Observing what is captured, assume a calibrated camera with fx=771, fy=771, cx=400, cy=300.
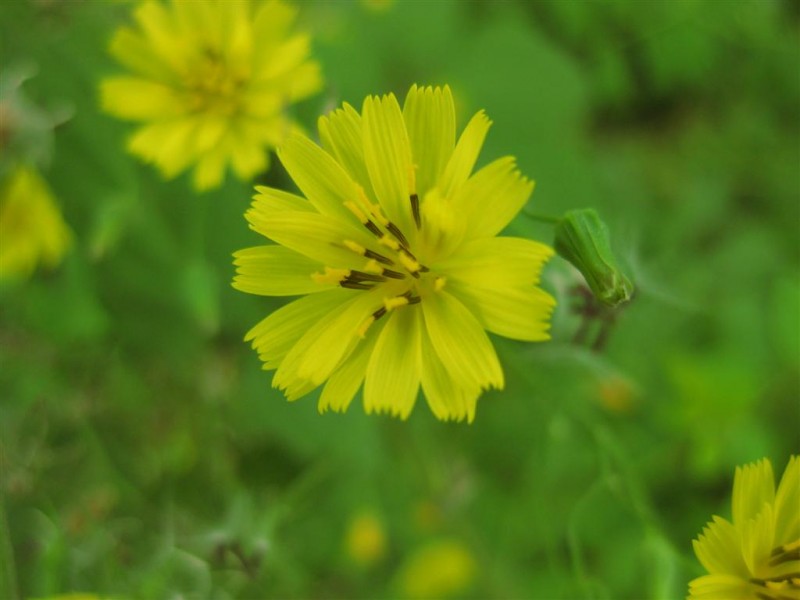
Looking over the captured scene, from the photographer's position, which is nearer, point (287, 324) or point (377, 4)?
point (287, 324)

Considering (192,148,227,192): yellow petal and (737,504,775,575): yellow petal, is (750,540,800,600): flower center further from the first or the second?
(192,148,227,192): yellow petal

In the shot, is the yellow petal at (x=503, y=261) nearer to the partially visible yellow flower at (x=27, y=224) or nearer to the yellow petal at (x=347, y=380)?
the yellow petal at (x=347, y=380)

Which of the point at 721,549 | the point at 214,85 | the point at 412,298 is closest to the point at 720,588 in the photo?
the point at 721,549

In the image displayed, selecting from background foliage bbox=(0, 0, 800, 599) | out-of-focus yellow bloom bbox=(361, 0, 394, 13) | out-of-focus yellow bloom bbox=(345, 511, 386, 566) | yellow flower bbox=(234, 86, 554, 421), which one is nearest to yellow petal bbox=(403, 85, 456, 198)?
yellow flower bbox=(234, 86, 554, 421)

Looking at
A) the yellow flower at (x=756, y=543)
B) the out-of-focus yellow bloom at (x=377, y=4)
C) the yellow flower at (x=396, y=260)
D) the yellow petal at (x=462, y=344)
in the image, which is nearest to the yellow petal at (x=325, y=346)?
the yellow flower at (x=396, y=260)

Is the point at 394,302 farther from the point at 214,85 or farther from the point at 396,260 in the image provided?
the point at 214,85

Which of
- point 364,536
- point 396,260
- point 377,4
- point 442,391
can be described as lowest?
point 364,536

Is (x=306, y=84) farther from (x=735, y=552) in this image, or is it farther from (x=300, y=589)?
(x=300, y=589)
